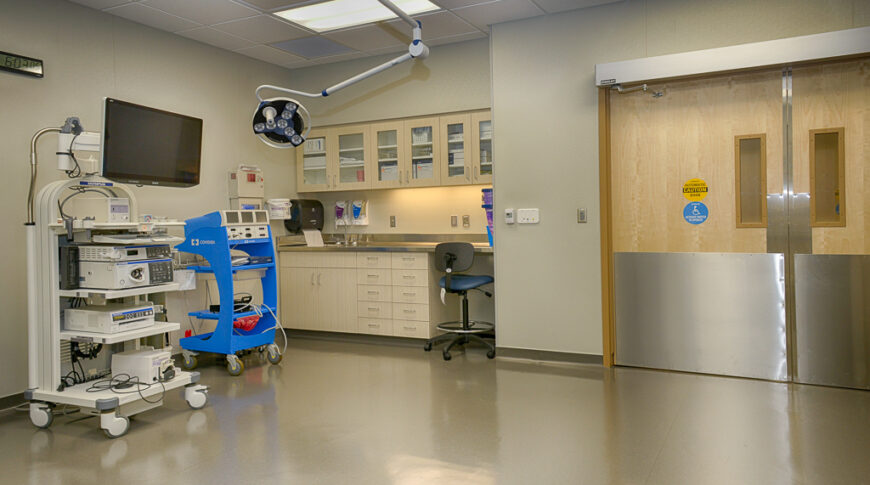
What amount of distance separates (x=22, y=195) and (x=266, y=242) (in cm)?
179

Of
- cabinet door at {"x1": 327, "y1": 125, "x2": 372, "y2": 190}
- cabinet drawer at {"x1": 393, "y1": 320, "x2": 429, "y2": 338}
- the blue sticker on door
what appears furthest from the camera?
cabinet door at {"x1": 327, "y1": 125, "x2": 372, "y2": 190}

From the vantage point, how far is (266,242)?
529 centimetres

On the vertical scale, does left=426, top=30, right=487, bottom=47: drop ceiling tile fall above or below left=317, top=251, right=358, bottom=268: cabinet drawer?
above

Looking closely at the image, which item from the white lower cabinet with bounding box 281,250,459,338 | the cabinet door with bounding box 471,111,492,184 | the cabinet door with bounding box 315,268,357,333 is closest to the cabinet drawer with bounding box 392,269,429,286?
the white lower cabinet with bounding box 281,250,459,338

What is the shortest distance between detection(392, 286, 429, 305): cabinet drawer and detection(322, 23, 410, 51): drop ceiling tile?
2284mm

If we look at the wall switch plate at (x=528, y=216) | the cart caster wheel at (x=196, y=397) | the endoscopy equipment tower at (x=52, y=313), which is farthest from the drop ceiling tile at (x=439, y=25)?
the cart caster wheel at (x=196, y=397)

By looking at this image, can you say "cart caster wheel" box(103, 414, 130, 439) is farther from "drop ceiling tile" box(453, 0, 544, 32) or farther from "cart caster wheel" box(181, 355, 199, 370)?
"drop ceiling tile" box(453, 0, 544, 32)

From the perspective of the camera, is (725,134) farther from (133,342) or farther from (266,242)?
(133,342)

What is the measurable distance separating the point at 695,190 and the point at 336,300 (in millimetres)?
3402

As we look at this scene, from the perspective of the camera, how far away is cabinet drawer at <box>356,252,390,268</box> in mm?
5723

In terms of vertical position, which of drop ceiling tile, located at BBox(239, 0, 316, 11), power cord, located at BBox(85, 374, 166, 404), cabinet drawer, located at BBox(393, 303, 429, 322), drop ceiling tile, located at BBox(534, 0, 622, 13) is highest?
drop ceiling tile, located at BBox(239, 0, 316, 11)

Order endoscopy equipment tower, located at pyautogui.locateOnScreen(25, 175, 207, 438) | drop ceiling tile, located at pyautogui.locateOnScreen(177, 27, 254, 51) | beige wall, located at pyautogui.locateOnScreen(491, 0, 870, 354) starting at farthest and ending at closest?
drop ceiling tile, located at pyautogui.locateOnScreen(177, 27, 254, 51)
beige wall, located at pyautogui.locateOnScreen(491, 0, 870, 354)
endoscopy equipment tower, located at pyautogui.locateOnScreen(25, 175, 207, 438)

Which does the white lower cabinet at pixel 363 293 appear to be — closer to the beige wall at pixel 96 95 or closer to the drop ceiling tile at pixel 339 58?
the beige wall at pixel 96 95

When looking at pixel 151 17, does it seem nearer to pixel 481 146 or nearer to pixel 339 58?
pixel 339 58
